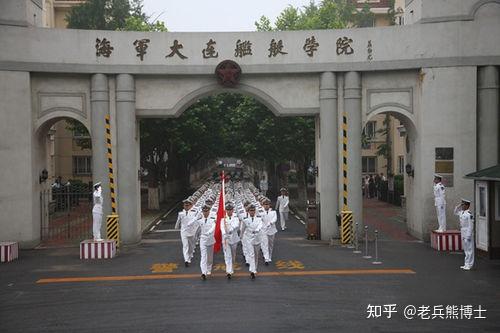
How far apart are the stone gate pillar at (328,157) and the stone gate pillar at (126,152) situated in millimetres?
6892

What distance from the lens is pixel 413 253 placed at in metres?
19.3

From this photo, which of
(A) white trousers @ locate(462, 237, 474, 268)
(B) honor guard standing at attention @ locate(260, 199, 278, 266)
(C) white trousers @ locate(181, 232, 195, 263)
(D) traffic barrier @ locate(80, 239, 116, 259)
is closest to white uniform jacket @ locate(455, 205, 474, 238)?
(A) white trousers @ locate(462, 237, 474, 268)

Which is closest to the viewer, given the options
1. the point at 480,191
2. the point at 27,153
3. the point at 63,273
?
the point at 63,273

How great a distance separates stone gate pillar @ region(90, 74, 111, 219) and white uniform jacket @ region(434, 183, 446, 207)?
11.4 metres

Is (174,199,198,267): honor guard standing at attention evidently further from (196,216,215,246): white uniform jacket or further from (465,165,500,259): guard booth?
(465,165,500,259): guard booth

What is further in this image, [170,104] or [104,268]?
[170,104]

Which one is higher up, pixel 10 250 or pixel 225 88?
pixel 225 88

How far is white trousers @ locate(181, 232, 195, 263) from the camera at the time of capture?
1736cm

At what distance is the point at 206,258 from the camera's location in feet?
49.8

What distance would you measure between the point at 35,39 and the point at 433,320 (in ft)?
53.4

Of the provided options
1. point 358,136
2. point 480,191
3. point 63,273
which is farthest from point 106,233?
point 480,191

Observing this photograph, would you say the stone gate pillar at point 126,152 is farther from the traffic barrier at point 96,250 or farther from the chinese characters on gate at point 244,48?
the traffic barrier at point 96,250

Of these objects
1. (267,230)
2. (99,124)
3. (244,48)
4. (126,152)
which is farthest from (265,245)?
(99,124)

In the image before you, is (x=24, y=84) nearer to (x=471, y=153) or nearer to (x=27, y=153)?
(x=27, y=153)
